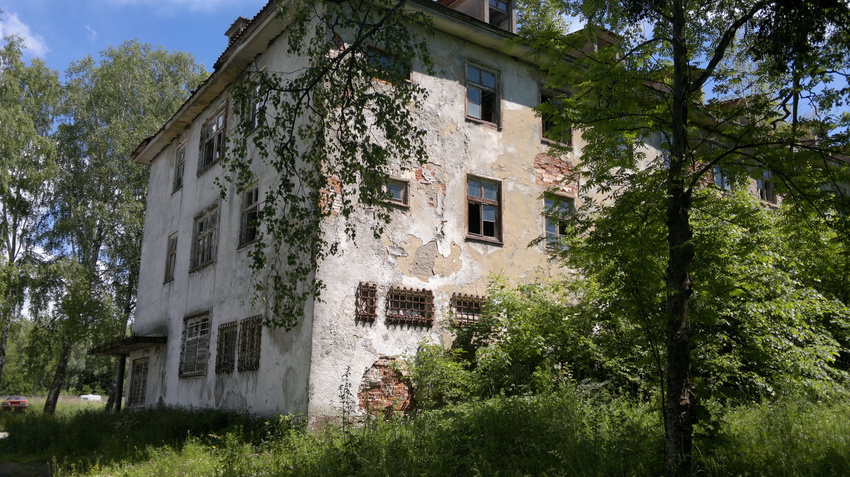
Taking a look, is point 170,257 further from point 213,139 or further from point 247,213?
point 247,213

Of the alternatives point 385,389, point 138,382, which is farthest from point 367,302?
point 138,382

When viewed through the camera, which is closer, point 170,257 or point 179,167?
point 170,257

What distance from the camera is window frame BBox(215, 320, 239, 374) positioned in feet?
46.9

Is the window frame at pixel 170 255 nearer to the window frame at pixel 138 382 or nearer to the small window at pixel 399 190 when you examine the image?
the window frame at pixel 138 382

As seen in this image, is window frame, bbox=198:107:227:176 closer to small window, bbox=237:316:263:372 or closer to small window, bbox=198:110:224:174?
small window, bbox=198:110:224:174

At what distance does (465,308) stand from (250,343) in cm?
448

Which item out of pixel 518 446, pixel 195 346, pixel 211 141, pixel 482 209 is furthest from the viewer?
pixel 211 141

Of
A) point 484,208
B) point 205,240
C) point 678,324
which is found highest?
point 484,208

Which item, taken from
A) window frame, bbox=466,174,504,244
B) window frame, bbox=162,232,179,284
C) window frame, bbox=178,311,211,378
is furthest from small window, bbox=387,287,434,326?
window frame, bbox=162,232,179,284

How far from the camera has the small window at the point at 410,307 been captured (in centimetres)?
1256

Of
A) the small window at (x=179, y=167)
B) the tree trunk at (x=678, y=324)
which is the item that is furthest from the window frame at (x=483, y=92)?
the small window at (x=179, y=167)

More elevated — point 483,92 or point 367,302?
point 483,92

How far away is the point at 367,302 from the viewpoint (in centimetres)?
1227

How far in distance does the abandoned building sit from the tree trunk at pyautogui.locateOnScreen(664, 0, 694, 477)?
5.87 m
